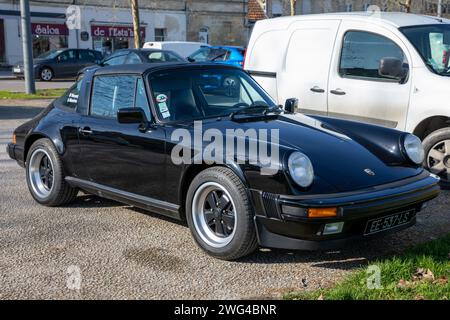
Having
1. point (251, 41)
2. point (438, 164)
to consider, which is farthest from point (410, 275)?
point (251, 41)

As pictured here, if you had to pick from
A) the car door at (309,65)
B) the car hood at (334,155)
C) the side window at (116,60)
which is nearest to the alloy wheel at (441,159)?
the car door at (309,65)

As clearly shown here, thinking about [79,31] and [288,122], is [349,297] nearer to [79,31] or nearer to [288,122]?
[288,122]

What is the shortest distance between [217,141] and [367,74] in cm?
315

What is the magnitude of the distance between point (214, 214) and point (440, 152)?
3209 mm

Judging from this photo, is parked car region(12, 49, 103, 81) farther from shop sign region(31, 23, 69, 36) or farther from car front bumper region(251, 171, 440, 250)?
car front bumper region(251, 171, 440, 250)

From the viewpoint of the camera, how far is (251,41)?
27.1 feet

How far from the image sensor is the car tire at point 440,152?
6.30 m

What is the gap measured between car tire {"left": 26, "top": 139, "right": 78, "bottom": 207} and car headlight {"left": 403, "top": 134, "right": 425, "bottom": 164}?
3218 mm

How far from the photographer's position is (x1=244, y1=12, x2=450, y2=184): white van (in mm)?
6363

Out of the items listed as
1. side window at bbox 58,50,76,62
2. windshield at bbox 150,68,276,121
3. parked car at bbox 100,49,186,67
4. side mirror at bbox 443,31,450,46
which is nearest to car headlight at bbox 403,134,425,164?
windshield at bbox 150,68,276,121

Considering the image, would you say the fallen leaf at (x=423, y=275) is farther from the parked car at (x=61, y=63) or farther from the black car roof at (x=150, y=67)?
the parked car at (x=61, y=63)

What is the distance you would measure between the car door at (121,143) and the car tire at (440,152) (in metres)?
3.25

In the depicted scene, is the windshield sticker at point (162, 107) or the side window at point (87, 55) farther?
the side window at point (87, 55)

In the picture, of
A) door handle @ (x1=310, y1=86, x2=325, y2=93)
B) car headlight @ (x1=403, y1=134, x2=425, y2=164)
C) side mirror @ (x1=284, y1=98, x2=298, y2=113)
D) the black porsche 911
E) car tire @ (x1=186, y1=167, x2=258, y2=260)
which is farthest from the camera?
door handle @ (x1=310, y1=86, x2=325, y2=93)
